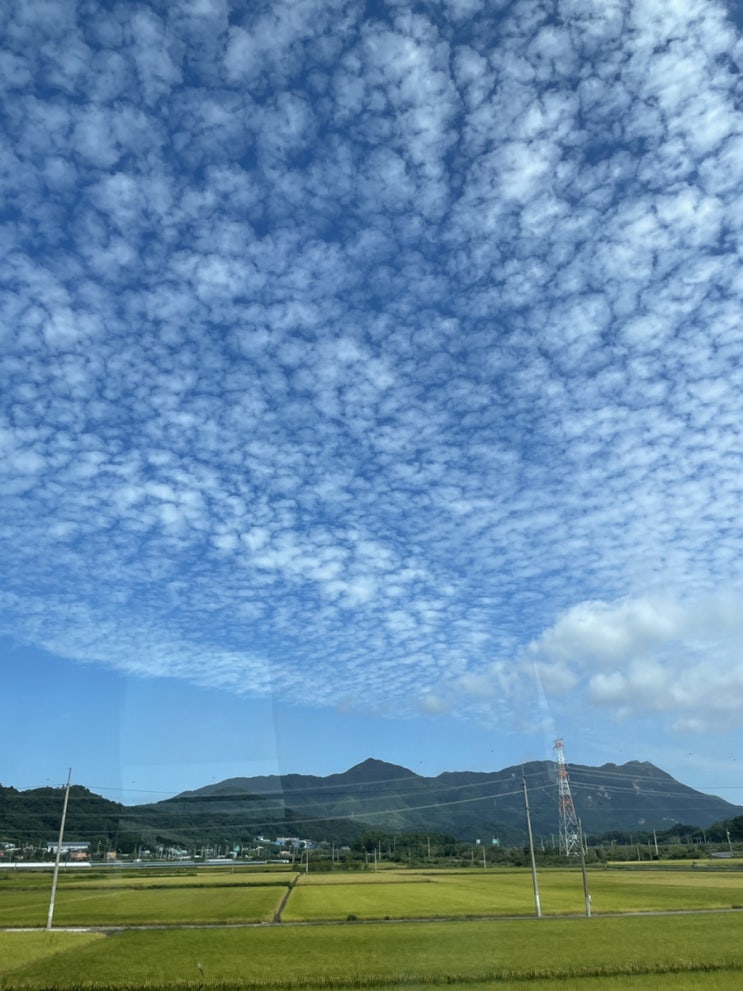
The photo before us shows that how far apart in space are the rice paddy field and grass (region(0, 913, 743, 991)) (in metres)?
0.06

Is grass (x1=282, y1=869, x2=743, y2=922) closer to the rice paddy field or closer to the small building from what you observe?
the rice paddy field

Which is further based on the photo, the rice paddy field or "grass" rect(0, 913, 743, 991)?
the rice paddy field

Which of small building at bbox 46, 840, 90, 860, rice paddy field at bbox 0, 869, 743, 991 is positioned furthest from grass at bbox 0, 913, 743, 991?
small building at bbox 46, 840, 90, 860

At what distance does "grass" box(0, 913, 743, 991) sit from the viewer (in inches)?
950

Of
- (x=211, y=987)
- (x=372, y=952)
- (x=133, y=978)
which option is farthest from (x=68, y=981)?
(x=372, y=952)

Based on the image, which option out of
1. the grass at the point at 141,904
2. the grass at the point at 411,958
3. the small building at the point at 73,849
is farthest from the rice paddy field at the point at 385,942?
the small building at the point at 73,849

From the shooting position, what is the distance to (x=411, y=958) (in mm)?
27719

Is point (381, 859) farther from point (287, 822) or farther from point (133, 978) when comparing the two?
point (133, 978)

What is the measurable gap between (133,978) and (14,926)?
899 inches

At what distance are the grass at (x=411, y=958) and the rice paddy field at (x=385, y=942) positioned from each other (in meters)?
0.06

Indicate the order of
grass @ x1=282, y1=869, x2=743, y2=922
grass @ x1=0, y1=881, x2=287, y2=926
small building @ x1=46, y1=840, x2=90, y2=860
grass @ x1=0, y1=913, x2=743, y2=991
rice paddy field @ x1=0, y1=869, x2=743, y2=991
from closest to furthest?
grass @ x1=0, y1=913, x2=743, y2=991 → rice paddy field @ x1=0, y1=869, x2=743, y2=991 → grass @ x1=0, y1=881, x2=287, y2=926 → grass @ x1=282, y1=869, x2=743, y2=922 → small building @ x1=46, y1=840, x2=90, y2=860

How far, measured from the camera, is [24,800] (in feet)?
496

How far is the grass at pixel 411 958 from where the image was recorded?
24.1m

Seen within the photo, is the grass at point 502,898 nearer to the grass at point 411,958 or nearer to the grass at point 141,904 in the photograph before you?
the grass at point 141,904
